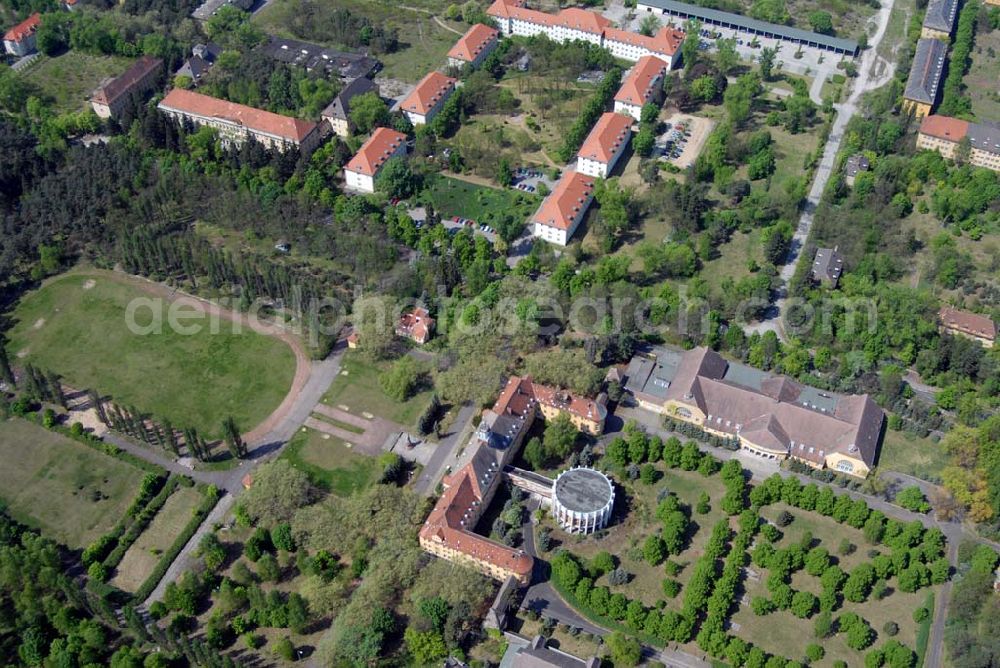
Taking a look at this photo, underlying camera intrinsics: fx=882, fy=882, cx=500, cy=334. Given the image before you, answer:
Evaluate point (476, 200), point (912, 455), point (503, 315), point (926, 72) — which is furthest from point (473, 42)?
point (912, 455)

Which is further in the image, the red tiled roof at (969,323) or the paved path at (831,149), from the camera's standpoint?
the paved path at (831,149)

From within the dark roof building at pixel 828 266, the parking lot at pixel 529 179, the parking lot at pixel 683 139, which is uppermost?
the dark roof building at pixel 828 266

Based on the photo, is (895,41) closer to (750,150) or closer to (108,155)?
(750,150)

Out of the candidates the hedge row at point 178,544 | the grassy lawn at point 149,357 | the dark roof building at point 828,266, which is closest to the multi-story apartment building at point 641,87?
the dark roof building at point 828,266

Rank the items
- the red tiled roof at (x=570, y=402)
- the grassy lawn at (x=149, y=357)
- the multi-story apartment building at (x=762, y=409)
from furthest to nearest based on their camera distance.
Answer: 1. the grassy lawn at (x=149, y=357)
2. the red tiled roof at (x=570, y=402)
3. the multi-story apartment building at (x=762, y=409)

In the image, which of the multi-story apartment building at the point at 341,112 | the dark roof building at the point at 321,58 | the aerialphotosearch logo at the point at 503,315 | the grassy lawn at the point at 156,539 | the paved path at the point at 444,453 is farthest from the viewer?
the dark roof building at the point at 321,58

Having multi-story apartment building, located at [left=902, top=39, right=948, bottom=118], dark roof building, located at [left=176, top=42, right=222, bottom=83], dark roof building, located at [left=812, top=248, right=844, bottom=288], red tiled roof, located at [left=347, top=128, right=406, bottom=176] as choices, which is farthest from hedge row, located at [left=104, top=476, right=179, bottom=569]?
multi-story apartment building, located at [left=902, top=39, right=948, bottom=118]

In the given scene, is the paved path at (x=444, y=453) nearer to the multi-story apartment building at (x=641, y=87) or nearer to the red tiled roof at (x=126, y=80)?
the multi-story apartment building at (x=641, y=87)

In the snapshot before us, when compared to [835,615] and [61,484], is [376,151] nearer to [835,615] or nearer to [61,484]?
[61,484]
